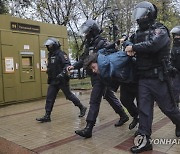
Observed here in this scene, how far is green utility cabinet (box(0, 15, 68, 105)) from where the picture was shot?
8445 mm

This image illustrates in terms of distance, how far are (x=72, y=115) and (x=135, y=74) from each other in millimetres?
3067

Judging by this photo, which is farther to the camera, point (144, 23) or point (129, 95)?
point (129, 95)

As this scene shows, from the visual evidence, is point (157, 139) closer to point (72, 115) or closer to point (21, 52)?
point (72, 115)

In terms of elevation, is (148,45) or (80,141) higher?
(148,45)

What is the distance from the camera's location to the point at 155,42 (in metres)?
3.60

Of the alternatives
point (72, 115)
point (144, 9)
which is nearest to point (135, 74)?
point (144, 9)

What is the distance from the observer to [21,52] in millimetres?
8953

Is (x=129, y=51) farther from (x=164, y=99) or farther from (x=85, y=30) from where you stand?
(x=85, y=30)

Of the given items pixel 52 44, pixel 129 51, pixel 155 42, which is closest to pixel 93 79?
pixel 129 51

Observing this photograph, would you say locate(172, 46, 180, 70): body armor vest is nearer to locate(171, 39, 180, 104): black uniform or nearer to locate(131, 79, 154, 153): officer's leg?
locate(171, 39, 180, 104): black uniform

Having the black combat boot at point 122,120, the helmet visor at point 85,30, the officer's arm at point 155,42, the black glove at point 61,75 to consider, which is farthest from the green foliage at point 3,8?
the officer's arm at point 155,42

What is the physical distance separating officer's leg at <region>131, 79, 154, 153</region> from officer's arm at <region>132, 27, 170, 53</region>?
49 cm

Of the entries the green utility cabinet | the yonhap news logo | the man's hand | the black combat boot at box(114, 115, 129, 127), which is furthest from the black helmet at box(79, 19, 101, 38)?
the green utility cabinet

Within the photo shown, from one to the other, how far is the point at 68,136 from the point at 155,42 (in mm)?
2328
